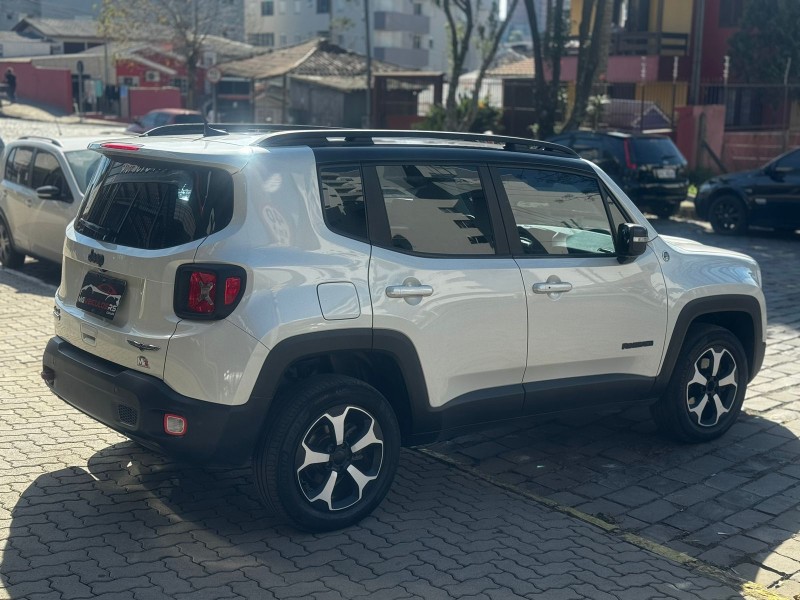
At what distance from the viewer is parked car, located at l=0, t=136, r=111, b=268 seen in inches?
456

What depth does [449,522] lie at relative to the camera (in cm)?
535

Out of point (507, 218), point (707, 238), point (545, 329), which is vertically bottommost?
point (707, 238)

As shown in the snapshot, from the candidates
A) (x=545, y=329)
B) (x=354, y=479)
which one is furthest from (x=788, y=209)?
(x=354, y=479)

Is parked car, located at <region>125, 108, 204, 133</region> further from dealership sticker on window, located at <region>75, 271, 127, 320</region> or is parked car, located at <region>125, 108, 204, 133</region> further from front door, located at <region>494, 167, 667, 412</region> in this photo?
dealership sticker on window, located at <region>75, 271, 127, 320</region>

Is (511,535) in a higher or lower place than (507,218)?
lower

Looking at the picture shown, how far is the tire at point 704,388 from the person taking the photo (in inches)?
258

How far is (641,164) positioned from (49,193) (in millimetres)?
10589

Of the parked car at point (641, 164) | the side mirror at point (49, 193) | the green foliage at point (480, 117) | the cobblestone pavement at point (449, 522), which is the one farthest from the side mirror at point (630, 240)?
the green foliage at point (480, 117)

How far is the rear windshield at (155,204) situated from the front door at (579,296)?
1572 mm

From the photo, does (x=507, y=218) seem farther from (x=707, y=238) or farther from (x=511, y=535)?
(x=707, y=238)

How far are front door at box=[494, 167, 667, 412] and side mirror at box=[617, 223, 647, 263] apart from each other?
6 cm

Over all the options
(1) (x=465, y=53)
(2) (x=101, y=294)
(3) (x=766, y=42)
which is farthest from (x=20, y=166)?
(3) (x=766, y=42)

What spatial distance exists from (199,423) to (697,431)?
327cm

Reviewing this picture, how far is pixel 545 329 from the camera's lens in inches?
227
